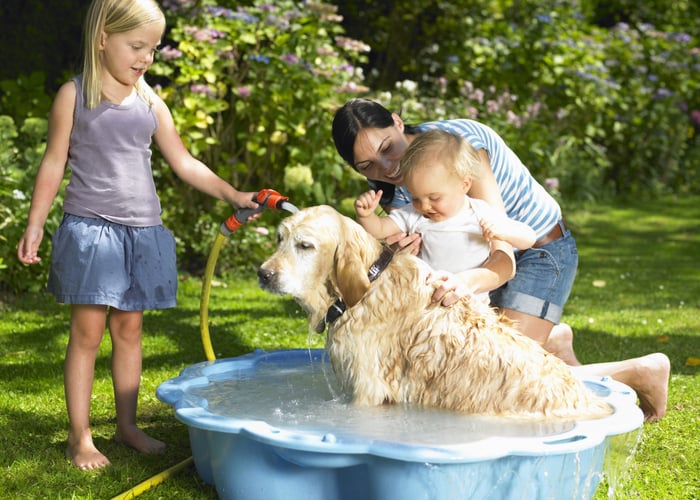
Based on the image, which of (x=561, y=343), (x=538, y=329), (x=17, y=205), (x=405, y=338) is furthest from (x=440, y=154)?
(x=17, y=205)

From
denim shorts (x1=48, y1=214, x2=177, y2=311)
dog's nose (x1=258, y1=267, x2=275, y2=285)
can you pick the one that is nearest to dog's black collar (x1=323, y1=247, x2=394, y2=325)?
dog's nose (x1=258, y1=267, x2=275, y2=285)

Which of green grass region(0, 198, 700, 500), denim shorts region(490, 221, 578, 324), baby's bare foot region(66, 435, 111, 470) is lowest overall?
green grass region(0, 198, 700, 500)

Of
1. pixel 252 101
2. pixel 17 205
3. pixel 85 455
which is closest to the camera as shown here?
pixel 85 455

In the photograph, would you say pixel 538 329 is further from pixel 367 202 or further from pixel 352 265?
pixel 352 265

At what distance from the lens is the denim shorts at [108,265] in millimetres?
3826

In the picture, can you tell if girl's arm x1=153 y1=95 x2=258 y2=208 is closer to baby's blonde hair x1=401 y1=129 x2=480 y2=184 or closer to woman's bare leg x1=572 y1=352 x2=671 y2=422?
baby's blonde hair x1=401 y1=129 x2=480 y2=184

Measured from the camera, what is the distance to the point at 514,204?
445 centimetres

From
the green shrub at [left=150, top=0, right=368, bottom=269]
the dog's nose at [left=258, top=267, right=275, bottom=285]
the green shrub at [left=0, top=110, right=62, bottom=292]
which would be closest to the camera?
the dog's nose at [left=258, top=267, right=275, bottom=285]

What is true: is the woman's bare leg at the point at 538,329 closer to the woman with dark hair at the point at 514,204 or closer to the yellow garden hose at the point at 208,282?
the woman with dark hair at the point at 514,204

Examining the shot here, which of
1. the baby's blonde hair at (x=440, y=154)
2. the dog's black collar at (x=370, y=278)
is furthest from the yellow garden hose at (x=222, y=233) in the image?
the baby's blonde hair at (x=440, y=154)

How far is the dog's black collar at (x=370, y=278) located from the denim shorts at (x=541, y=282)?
3.24ft

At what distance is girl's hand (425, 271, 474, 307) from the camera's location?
3.53 m

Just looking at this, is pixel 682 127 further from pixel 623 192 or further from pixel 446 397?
pixel 446 397

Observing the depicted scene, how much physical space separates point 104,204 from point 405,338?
1.39 m
